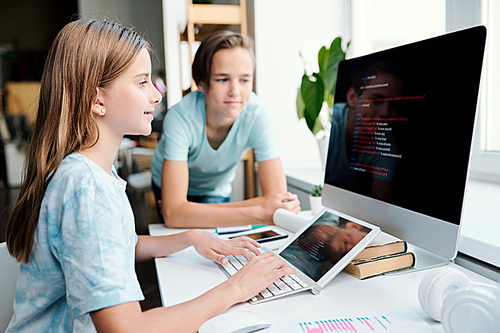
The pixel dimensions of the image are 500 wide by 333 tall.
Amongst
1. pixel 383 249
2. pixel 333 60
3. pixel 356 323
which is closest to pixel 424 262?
pixel 383 249

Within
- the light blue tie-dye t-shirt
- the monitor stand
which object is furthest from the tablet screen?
the light blue tie-dye t-shirt

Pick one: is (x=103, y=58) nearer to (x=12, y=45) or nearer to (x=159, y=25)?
(x=159, y=25)

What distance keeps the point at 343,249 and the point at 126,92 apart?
1.70ft

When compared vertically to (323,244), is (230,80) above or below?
above

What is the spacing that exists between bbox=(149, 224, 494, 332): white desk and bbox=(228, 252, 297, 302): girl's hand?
1.0 inches

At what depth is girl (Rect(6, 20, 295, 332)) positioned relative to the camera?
55cm

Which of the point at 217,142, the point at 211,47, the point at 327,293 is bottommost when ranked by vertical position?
the point at 327,293

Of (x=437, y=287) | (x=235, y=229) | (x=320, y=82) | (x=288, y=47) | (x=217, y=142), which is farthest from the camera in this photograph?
(x=288, y=47)

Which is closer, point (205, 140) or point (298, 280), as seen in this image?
point (298, 280)

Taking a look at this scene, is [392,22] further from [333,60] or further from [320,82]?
[320,82]

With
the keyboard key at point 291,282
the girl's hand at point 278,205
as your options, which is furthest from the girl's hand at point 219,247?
the girl's hand at point 278,205

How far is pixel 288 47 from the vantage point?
2.27 m

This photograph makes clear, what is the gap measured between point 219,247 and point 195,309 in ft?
0.90

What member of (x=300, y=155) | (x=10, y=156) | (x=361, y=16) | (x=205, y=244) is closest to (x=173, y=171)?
(x=205, y=244)
